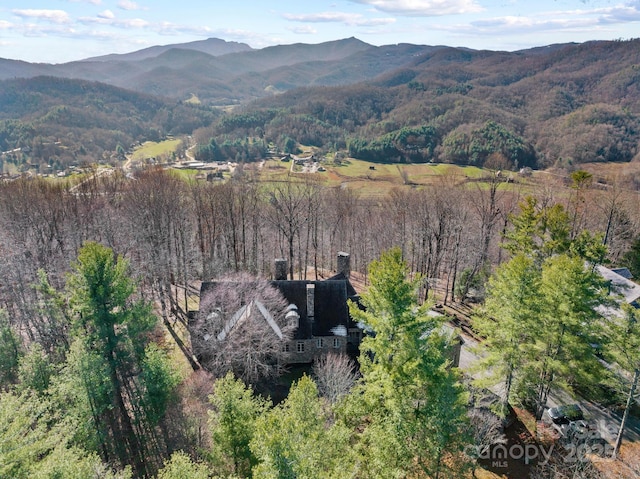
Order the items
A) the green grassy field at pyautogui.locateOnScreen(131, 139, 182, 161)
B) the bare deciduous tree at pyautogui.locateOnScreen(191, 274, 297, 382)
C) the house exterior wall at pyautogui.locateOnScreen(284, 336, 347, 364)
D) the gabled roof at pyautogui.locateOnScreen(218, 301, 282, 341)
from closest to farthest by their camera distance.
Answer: the bare deciduous tree at pyautogui.locateOnScreen(191, 274, 297, 382), the gabled roof at pyautogui.locateOnScreen(218, 301, 282, 341), the house exterior wall at pyautogui.locateOnScreen(284, 336, 347, 364), the green grassy field at pyautogui.locateOnScreen(131, 139, 182, 161)

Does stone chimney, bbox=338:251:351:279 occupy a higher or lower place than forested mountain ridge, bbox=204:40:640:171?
lower

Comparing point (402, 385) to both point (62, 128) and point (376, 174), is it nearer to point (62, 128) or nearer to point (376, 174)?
point (376, 174)

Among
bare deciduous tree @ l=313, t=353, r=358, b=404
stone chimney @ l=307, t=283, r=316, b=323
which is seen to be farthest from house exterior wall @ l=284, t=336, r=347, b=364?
stone chimney @ l=307, t=283, r=316, b=323

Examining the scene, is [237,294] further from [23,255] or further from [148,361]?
[23,255]

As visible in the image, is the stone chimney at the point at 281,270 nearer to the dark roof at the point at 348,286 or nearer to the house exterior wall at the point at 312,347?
the dark roof at the point at 348,286

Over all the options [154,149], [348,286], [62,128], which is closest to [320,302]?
[348,286]

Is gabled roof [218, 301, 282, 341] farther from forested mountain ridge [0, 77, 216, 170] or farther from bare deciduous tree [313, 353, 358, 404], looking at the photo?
forested mountain ridge [0, 77, 216, 170]

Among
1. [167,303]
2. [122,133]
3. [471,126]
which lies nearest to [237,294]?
[167,303]
